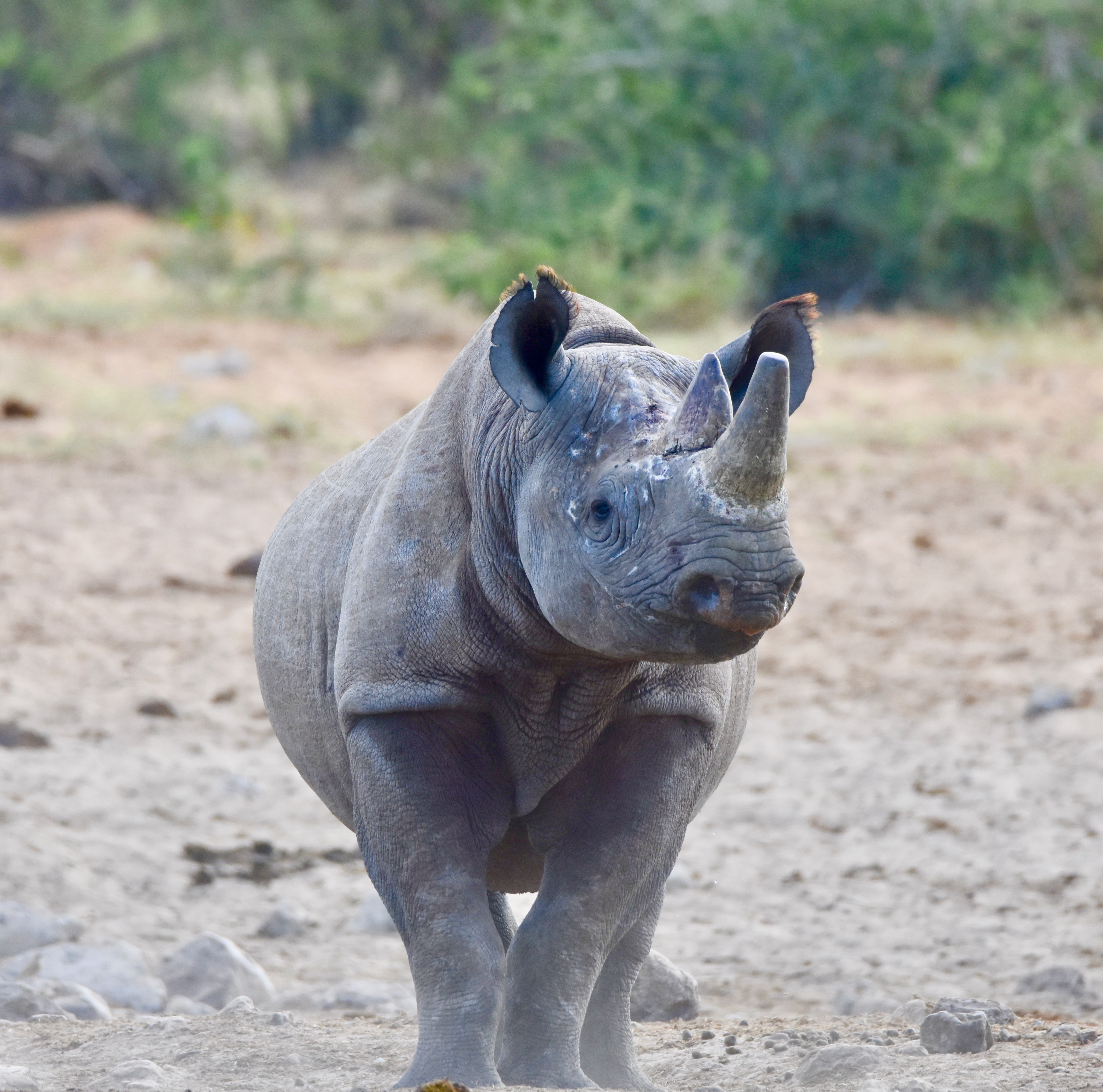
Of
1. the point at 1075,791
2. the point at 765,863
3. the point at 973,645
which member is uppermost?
the point at 973,645

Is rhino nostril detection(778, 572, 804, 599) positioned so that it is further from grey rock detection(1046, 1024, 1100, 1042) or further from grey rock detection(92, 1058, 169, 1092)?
grey rock detection(1046, 1024, 1100, 1042)

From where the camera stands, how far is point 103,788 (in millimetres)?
6406

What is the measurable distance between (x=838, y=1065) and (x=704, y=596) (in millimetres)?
1333

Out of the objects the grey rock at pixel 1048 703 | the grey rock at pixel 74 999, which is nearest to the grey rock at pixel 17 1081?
the grey rock at pixel 74 999

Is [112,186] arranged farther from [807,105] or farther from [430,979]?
[430,979]

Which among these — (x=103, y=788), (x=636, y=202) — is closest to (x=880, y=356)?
(x=636, y=202)

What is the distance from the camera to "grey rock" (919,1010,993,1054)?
3.86 meters

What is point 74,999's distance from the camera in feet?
14.8

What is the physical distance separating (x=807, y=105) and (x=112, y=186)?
623 inches

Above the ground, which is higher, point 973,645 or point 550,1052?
point 973,645

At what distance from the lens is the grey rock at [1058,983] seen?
15.6 ft

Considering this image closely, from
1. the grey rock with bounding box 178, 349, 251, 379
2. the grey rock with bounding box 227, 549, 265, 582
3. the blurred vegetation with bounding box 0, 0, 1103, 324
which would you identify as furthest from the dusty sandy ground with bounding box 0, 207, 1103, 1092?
the blurred vegetation with bounding box 0, 0, 1103, 324

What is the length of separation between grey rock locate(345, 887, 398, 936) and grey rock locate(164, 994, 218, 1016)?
0.82m

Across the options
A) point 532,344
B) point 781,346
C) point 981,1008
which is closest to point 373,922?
point 981,1008
